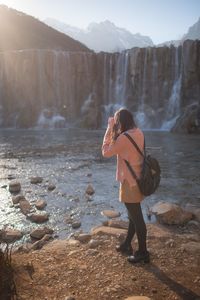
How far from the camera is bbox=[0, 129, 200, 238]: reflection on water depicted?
1098cm

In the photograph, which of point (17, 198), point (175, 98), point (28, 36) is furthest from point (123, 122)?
point (28, 36)

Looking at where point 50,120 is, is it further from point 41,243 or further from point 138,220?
point 138,220

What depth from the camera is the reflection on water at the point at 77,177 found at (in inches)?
432

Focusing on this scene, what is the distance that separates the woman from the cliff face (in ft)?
109

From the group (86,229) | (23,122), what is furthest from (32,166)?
(23,122)

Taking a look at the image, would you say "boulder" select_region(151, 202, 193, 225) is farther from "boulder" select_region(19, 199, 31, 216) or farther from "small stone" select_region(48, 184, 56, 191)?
"small stone" select_region(48, 184, 56, 191)

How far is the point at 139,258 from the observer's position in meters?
6.44

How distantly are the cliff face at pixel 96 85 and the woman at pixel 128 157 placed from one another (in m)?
33.3

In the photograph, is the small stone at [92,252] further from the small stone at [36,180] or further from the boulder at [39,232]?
the small stone at [36,180]

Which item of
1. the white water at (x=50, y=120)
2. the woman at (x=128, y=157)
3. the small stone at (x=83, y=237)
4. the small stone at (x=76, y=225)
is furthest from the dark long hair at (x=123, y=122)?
the white water at (x=50, y=120)

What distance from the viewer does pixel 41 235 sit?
907cm

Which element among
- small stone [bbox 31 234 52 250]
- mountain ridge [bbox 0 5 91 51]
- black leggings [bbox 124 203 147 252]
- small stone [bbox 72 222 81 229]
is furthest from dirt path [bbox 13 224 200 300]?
mountain ridge [bbox 0 5 91 51]

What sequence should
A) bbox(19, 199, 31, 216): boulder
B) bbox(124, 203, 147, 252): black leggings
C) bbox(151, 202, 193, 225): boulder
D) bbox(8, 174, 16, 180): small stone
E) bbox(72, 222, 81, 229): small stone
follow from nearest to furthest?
bbox(124, 203, 147, 252): black leggings < bbox(151, 202, 193, 225): boulder < bbox(72, 222, 81, 229): small stone < bbox(19, 199, 31, 216): boulder < bbox(8, 174, 16, 180): small stone

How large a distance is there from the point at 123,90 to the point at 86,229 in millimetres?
35845
